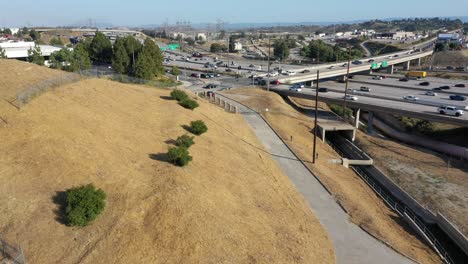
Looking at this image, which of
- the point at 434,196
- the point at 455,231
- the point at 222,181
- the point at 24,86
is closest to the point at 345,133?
the point at 434,196

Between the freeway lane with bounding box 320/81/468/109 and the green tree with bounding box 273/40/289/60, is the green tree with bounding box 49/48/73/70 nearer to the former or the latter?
the freeway lane with bounding box 320/81/468/109

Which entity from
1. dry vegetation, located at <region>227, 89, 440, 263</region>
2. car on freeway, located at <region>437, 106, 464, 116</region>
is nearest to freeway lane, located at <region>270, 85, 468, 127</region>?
car on freeway, located at <region>437, 106, 464, 116</region>

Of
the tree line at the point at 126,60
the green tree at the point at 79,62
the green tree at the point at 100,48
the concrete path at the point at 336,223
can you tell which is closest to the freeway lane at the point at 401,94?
the concrete path at the point at 336,223

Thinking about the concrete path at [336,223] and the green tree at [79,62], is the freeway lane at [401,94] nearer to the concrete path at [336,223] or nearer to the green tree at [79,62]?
the concrete path at [336,223]

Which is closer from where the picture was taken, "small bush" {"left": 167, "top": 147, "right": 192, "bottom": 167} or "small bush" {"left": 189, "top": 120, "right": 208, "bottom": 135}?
"small bush" {"left": 167, "top": 147, "right": 192, "bottom": 167}

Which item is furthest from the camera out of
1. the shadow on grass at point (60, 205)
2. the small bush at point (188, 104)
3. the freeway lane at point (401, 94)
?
the freeway lane at point (401, 94)

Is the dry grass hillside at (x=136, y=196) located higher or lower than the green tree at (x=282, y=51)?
lower

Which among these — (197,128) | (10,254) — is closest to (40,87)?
(197,128)
